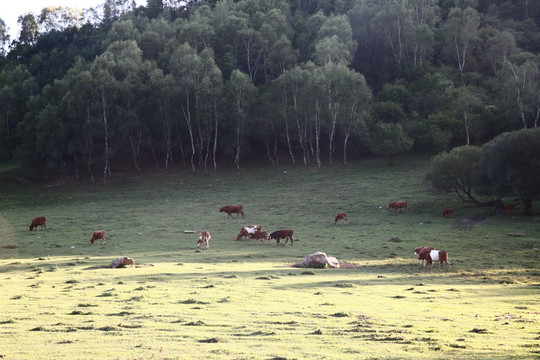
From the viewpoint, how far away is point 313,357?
1073 cm

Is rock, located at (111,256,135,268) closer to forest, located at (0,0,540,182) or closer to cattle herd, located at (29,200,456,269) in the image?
cattle herd, located at (29,200,456,269)

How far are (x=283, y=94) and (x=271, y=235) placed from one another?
46.7 metres

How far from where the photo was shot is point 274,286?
2066 centimetres

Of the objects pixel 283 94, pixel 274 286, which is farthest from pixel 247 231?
pixel 283 94

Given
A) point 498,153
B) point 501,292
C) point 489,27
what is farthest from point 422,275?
point 489,27

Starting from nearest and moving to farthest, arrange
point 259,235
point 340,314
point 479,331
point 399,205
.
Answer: point 479,331, point 340,314, point 259,235, point 399,205

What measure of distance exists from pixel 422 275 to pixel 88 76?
6411cm

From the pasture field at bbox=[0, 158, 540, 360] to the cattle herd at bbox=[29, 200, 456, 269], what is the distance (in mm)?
777

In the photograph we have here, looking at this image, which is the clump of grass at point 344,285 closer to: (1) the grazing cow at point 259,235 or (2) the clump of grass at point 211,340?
(2) the clump of grass at point 211,340

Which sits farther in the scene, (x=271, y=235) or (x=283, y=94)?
(x=283, y=94)

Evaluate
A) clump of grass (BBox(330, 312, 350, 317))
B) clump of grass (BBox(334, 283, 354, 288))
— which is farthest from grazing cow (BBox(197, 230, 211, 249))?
clump of grass (BBox(330, 312, 350, 317))

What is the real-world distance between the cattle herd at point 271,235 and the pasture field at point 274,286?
30.6 inches

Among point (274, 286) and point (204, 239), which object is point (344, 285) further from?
point (204, 239)

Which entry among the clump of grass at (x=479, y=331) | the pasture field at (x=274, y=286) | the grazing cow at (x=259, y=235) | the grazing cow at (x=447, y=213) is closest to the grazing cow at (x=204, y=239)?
the pasture field at (x=274, y=286)
